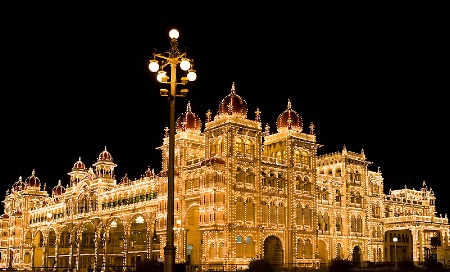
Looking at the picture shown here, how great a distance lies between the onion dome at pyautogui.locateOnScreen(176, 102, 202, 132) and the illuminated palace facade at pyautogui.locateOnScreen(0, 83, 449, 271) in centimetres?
12

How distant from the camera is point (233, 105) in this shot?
60.4 metres

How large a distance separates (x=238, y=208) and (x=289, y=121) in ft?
43.1

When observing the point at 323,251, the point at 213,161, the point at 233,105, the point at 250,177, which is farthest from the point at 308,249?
the point at 233,105

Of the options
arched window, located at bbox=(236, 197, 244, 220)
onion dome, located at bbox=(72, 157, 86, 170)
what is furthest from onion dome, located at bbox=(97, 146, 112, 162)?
arched window, located at bbox=(236, 197, 244, 220)

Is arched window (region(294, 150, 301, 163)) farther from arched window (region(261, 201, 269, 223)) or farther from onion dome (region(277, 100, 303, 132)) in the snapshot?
arched window (region(261, 201, 269, 223))

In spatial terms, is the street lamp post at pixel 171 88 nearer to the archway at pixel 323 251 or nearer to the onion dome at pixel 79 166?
the archway at pixel 323 251

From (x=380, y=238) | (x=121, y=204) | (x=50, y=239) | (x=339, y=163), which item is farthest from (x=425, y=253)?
(x=50, y=239)

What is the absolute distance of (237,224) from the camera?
190ft

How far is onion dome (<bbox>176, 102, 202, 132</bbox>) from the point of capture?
223 ft

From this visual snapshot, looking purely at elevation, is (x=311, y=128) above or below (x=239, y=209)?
above

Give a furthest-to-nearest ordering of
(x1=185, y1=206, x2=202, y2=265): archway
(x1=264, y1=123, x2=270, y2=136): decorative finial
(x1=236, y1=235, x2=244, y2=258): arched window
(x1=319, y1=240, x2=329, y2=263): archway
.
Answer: (x1=319, y1=240, x2=329, y2=263): archway, (x1=264, y1=123, x2=270, y2=136): decorative finial, (x1=185, y1=206, x2=202, y2=265): archway, (x1=236, y1=235, x2=244, y2=258): arched window

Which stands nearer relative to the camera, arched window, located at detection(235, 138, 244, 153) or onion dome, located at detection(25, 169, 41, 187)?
arched window, located at detection(235, 138, 244, 153)

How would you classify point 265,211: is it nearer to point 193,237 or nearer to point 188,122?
point 193,237

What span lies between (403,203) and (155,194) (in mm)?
42099
